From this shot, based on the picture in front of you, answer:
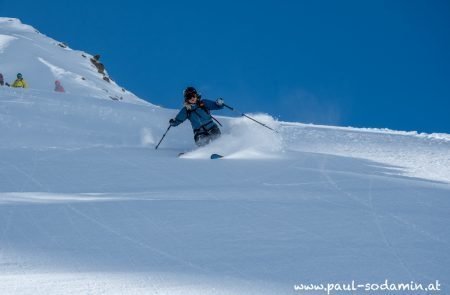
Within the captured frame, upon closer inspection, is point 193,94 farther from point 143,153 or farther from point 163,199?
point 163,199

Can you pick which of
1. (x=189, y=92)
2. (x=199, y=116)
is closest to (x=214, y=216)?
(x=199, y=116)

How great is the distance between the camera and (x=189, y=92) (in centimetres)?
1153

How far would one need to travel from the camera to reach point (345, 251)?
12.4ft

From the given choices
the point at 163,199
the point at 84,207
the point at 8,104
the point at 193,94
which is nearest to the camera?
the point at 84,207

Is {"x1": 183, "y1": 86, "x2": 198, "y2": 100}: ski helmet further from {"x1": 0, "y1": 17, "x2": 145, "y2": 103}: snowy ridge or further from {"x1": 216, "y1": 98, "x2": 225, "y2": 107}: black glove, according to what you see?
{"x1": 0, "y1": 17, "x2": 145, "y2": 103}: snowy ridge

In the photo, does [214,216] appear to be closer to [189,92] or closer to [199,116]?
[199,116]

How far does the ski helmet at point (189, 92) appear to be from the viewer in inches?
452

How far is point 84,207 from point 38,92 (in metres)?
12.5

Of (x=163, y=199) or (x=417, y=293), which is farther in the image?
(x=163, y=199)

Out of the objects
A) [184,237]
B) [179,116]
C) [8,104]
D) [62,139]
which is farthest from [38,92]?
[184,237]

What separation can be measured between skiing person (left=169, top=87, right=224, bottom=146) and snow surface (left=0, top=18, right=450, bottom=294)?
39cm

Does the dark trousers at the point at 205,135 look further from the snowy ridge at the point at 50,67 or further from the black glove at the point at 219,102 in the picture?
the snowy ridge at the point at 50,67

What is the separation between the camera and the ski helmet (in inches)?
452

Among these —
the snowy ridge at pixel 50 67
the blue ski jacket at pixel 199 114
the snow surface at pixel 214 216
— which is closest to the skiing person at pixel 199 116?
the blue ski jacket at pixel 199 114
